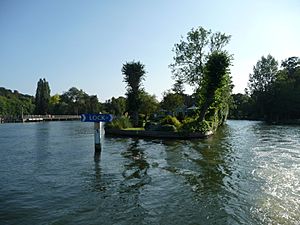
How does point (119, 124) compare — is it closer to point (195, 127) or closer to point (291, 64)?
point (195, 127)

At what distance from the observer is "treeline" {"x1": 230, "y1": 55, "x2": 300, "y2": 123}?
8075cm

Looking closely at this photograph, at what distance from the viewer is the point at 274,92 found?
281 ft

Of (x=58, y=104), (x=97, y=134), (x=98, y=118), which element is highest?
(x=58, y=104)

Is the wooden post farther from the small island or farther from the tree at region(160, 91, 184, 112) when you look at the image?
the tree at region(160, 91, 184, 112)

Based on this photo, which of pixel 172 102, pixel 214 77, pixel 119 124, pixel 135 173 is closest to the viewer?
pixel 135 173

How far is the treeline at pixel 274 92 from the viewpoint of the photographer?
8075cm

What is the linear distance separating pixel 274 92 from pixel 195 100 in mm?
Result: 31181

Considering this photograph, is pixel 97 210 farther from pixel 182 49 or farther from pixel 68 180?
pixel 182 49

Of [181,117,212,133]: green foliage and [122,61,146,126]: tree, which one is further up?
[122,61,146,126]: tree

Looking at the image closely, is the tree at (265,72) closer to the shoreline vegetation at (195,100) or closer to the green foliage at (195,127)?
the shoreline vegetation at (195,100)

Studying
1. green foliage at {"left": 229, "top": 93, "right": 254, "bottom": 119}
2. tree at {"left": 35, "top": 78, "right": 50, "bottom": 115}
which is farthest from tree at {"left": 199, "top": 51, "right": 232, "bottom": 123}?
tree at {"left": 35, "top": 78, "right": 50, "bottom": 115}

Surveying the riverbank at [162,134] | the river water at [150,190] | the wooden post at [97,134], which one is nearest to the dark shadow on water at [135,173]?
the river water at [150,190]

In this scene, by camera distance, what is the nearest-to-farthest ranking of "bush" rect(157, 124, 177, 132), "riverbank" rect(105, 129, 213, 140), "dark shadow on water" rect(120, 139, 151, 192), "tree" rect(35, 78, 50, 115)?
"dark shadow on water" rect(120, 139, 151, 192)
"riverbank" rect(105, 129, 213, 140)
"bush" rect(157, 124, 177, 132)
"tree" rect(35, 78, 50, 115)

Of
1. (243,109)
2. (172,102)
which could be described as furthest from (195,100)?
(243,109)
